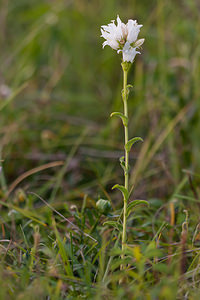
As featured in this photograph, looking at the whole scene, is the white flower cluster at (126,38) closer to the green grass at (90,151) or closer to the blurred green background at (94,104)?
the green grass at (90,151)

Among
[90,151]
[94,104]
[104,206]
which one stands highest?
[94,104]

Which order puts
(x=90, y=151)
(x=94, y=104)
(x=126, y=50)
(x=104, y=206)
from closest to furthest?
(x=126, y=50) → (x=104, y=206) → (x=90, y=151) → (x=94, y=104)

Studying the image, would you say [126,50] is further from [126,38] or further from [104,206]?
[104,206]

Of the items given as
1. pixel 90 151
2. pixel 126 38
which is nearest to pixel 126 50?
pixel 126 38

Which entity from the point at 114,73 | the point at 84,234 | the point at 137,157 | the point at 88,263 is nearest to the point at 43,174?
the point at 137,157

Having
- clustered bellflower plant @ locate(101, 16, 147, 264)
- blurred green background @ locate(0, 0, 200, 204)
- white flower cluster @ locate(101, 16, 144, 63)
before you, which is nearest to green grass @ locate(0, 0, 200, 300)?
blurred green background @ locate(0, 0, 200, 204)

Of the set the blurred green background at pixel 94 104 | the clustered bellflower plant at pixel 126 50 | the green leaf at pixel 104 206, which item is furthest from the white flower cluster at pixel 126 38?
the blurred green background at pixel 94 104

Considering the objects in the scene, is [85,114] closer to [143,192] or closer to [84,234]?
[143,192]
